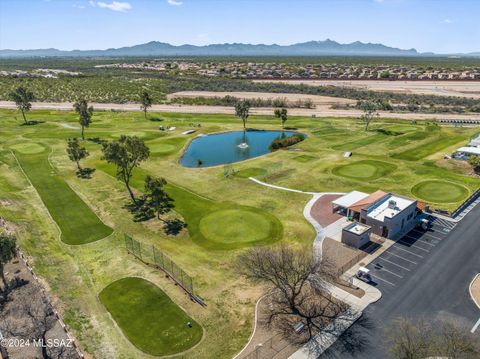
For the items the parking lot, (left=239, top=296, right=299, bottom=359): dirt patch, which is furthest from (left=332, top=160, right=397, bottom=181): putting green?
(left=239, top=296, right=299, bottom=359): dirt patch

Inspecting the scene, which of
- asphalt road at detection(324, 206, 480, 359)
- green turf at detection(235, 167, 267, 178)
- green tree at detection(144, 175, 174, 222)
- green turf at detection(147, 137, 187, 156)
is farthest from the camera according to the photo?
green turf at detection(147, 137, 187, 156)

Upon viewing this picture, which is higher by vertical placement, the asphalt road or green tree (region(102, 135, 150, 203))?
green tree (region(102, 135, 150, 203))

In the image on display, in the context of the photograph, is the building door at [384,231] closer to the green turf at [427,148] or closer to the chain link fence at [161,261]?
the chain link fence at [161,261]

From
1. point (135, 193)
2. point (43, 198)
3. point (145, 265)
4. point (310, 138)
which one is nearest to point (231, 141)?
point (310, 138)

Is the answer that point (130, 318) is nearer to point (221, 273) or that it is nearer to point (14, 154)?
point (221, 273)

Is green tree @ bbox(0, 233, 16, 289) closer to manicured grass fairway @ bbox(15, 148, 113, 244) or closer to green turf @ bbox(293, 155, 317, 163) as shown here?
manicured grass fairway @ bbox(15, 148, 113, 244)

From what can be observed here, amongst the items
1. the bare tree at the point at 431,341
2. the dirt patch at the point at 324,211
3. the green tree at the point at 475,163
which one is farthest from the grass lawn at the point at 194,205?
the bare tree at the point at 431,341
